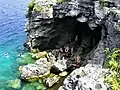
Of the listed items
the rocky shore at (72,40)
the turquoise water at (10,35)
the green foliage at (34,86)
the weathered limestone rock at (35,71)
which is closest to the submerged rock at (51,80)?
the rocky shore at (72,40)

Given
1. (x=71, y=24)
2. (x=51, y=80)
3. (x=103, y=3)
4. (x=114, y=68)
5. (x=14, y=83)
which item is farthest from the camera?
(x=71, y=24)

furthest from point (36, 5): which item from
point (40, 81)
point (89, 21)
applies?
point (40, 81)

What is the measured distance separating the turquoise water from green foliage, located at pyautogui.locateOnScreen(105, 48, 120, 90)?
1379 centimetres

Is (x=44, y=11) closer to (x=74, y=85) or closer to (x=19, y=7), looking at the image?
(x=74, y=85)

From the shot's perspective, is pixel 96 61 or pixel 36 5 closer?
pixel 96 61

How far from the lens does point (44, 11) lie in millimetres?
35938

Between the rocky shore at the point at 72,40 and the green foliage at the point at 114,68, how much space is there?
44cm

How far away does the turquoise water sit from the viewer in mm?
33875

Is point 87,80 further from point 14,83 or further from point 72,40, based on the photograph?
point 72,40

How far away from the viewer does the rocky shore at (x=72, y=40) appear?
818 inches

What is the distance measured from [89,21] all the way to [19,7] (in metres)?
33.9

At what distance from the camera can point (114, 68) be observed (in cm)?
2114

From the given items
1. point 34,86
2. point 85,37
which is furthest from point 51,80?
point 85,37

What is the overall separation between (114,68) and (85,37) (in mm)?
15902
